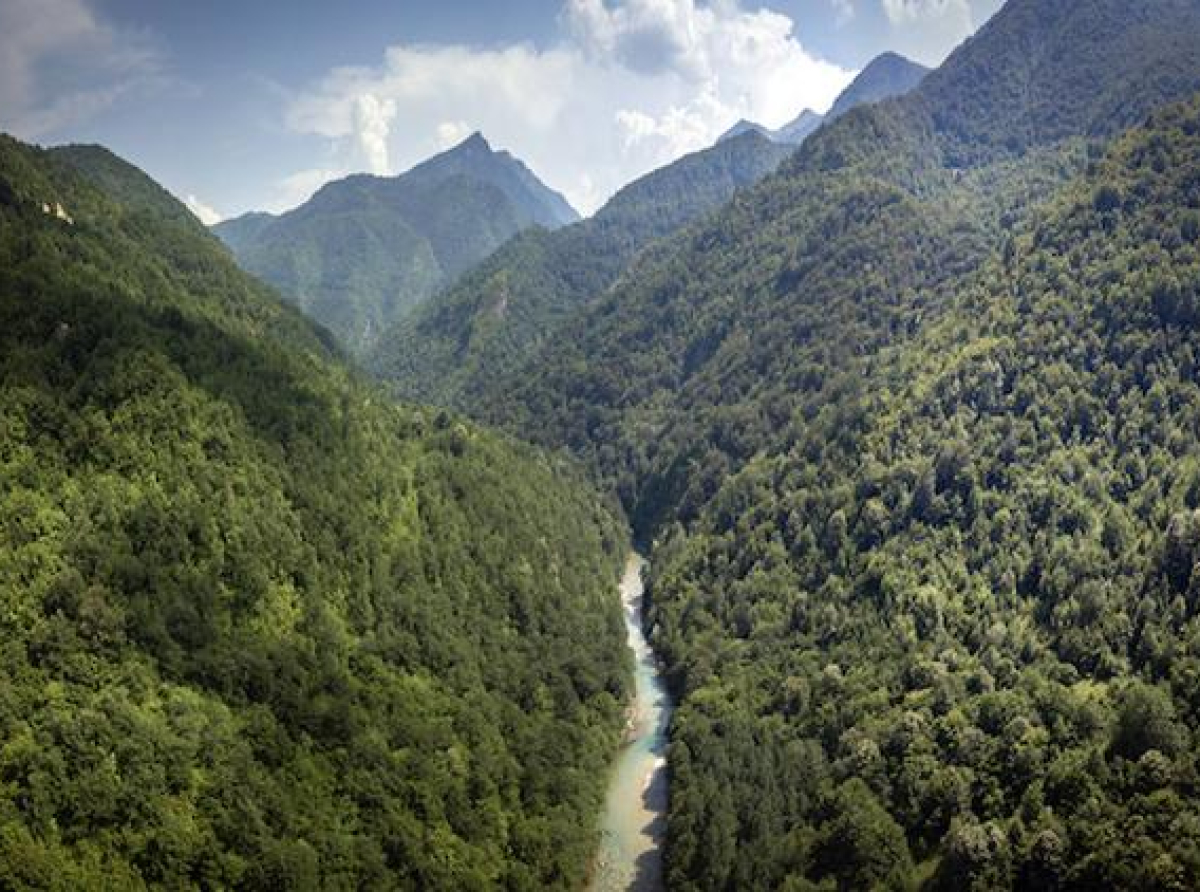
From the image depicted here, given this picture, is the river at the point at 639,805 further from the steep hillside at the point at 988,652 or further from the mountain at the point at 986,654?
the mountain at the point at 986,654

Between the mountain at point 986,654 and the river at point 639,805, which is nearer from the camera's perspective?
the mountain at point 986,654

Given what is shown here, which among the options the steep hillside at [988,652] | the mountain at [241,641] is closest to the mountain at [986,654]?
the steep hillside at [988,652]

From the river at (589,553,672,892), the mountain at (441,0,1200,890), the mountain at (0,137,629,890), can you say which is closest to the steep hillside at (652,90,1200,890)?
the mountain at (441,0,1200,890)

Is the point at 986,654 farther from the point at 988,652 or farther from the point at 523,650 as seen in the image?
the point at 523,650

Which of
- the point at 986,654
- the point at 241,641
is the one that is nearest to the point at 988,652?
the point at 986,654

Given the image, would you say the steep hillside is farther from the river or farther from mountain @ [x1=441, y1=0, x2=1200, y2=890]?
the river

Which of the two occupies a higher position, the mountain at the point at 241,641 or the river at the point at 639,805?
the mountain at the point at 241,641
